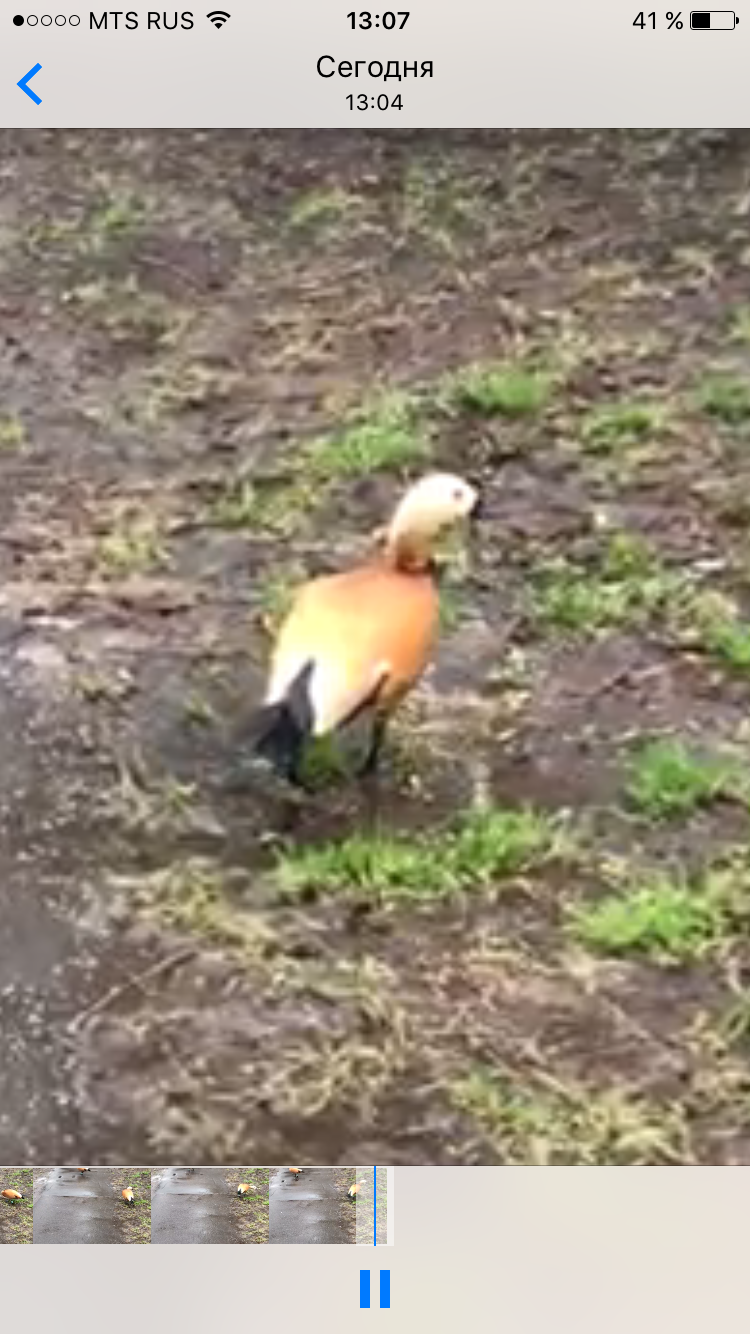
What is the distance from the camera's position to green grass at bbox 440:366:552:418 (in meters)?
1.39

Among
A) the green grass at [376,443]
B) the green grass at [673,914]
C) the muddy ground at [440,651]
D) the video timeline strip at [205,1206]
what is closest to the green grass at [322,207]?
the muddy ground at [440,651]

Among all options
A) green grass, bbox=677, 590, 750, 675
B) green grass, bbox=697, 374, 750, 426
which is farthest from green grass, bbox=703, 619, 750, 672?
green grass, bbox=697, 374, 750, 426

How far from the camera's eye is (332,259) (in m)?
1.39

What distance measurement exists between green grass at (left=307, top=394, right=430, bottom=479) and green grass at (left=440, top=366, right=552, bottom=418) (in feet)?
0.11

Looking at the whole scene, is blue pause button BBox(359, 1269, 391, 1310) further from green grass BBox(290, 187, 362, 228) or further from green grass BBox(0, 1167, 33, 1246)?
green grass BBox(290, 187, 362, 228)

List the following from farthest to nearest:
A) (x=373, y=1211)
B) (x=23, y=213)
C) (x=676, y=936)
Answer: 1. (x=23, y=213)
2. (x=676, y=936)
3. (x=373, y=1211)

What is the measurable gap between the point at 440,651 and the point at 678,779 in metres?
0.15

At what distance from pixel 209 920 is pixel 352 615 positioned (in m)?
0.17

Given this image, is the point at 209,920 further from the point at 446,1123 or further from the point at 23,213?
the point at 23,213

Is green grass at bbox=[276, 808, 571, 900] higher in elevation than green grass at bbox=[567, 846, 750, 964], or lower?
higher

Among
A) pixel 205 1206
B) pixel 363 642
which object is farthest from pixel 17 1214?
pixel 363 642
